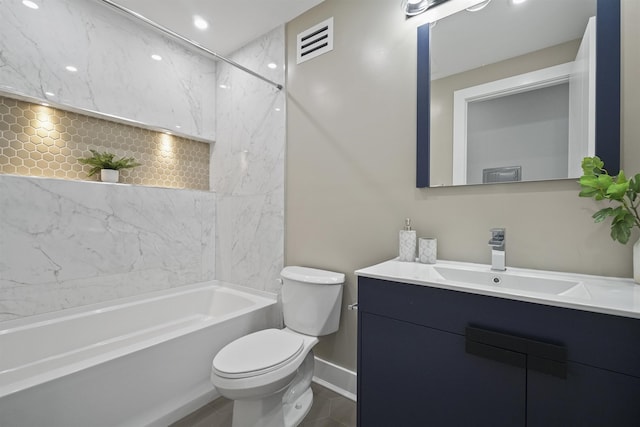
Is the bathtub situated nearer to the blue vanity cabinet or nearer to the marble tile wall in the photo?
the marble tile wall

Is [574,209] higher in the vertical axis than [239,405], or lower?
higher

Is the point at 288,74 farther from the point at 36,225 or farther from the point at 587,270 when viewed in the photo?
the point at 587,270

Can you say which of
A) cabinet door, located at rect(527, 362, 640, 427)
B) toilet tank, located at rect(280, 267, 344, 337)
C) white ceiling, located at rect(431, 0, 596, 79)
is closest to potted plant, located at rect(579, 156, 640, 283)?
cabinet door, located at rect(527, 362, 640, 427)

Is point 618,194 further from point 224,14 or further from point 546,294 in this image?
point 224,14

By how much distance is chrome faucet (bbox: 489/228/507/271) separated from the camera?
1.27 metres

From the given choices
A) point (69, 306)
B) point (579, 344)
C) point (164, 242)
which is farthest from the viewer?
point (164, 242)

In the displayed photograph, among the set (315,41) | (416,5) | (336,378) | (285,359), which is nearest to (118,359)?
(285,359)

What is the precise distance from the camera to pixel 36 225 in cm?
174

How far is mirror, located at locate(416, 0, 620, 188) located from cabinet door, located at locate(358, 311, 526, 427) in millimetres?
807

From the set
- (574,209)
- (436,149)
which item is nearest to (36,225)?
(436,149)

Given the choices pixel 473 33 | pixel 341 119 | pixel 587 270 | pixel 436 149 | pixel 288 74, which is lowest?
pixel 587 270

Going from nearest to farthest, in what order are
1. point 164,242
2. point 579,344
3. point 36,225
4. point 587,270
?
point 579,344 < point 587,270 < point 36,225 < point 164,242

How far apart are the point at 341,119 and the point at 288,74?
25.7 inches

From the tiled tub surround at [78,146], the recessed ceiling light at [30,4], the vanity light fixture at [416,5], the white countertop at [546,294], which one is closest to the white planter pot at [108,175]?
the tiled tub surround at [78,146]
